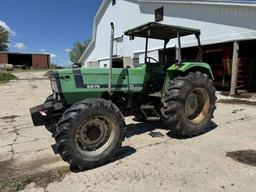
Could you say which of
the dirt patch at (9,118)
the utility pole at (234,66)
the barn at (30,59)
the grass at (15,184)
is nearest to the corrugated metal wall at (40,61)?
the barn at (30,59)

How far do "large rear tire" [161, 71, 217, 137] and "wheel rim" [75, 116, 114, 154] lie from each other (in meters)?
1.30

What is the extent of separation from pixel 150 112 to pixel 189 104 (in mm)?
817

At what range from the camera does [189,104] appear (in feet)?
16.8

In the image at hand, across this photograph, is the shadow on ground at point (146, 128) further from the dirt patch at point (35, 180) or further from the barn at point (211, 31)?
the dirt patch at point (35, 180)

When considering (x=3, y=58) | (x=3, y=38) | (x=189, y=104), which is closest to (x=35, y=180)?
(x=189, y=104)

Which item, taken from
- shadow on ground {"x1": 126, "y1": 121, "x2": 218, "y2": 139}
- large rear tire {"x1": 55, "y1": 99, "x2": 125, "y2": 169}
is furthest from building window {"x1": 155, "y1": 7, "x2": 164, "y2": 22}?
large rear tire {"x1": 55, "y1": 99, "x2": 125, "y2": 169}

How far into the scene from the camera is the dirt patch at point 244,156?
3.86 metres

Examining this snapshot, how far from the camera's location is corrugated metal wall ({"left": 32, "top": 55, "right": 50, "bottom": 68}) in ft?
199

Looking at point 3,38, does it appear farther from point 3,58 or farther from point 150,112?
point 150,112

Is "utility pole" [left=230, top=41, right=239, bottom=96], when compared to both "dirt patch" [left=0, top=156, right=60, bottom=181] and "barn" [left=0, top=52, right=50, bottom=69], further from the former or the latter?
"barn" [left=0, top=52, right=50, bottom=69]

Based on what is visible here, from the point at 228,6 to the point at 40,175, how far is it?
402 inches

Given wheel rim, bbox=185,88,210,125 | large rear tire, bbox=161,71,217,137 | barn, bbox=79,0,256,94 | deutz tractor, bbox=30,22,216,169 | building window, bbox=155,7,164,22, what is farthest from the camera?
building window, bbox=155,7,164,22

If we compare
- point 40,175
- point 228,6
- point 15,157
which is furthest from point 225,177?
point 228,6

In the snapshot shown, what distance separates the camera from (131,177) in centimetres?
346
